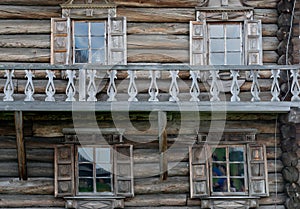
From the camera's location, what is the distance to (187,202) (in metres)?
9.63

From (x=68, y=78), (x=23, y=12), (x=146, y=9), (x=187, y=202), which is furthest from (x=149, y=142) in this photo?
(x=23, y=12)

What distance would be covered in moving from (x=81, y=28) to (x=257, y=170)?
4.84 meters

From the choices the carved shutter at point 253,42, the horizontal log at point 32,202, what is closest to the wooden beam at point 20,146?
the horizontal log at point 32,202

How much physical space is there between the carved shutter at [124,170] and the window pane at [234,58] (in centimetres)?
284

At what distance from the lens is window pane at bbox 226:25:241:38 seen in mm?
10039

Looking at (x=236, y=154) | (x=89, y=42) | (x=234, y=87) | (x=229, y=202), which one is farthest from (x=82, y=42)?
(x=229, y=202)

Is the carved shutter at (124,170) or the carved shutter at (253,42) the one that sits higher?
the carved shutter at (253,42)

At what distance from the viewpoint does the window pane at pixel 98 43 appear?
32.6 ft

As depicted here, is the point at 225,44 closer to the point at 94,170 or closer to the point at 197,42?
the point at 197,42

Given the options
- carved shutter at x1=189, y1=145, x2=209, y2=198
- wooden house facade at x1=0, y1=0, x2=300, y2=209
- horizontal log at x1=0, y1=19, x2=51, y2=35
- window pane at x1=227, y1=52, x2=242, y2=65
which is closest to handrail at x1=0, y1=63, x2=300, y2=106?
wooden house facade at x1=0, y1=0, x2=300, y2=209

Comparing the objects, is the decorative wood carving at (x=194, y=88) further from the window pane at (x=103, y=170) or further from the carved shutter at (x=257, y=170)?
the window pane at (x=103, y=170)

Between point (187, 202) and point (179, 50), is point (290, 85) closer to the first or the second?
point (179, 50)

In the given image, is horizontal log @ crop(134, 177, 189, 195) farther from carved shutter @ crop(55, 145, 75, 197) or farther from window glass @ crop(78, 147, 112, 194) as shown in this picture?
carved shutter @ crop(55, 145, 75, 197)

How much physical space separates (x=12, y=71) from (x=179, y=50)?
3485mm
